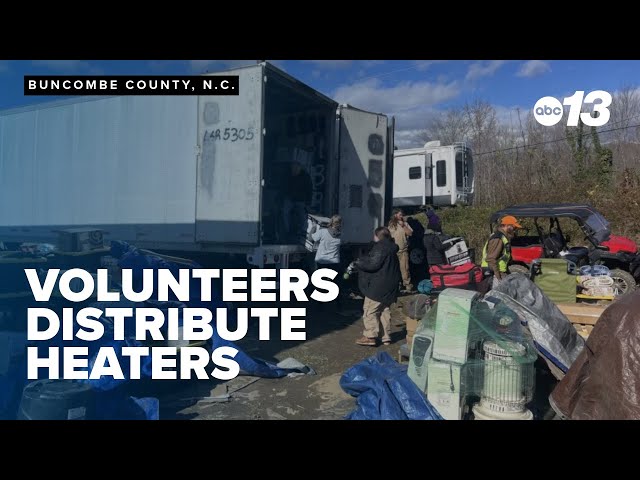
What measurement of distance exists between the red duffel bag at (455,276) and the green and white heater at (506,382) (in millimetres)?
2354

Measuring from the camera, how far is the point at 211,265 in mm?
7730

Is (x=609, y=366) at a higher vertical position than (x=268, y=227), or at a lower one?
lower

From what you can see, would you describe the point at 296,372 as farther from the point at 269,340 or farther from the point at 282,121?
the point at 282,121

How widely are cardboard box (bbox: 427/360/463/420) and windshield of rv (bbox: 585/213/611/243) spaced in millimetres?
6311

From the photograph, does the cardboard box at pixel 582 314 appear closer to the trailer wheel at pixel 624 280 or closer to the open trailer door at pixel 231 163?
the trailer wheel at pixel 624 280

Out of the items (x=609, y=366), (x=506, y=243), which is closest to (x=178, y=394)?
(x=609, y=366)

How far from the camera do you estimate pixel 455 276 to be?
628 cm

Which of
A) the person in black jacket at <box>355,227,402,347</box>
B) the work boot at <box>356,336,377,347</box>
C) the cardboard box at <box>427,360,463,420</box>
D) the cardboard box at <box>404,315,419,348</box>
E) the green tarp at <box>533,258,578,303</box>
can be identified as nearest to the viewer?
the cardboard box at <box>427,360,463,420</box>

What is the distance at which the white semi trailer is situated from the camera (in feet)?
22.2

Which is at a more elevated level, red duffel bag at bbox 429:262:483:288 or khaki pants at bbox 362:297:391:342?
red duffel bag at bbox 429:262:483:288

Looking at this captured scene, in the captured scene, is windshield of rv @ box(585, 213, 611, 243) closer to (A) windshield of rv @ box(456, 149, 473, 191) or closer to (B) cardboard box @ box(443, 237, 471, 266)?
(B) cardboard box @ box(443, 237, 471, 266)

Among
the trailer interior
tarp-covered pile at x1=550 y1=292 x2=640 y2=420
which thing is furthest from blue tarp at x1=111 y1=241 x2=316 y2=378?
tarp-covered pile at x1=550 y1=292 x2=640 y2=420

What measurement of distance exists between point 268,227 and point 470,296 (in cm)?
494

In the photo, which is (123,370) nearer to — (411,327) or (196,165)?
(411,327)
